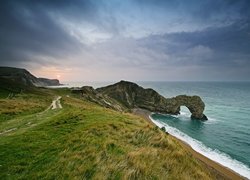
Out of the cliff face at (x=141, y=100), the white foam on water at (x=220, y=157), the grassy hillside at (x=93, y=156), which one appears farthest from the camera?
the cliff face at (x=141, y=100)

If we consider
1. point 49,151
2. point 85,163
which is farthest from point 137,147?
point 49,151

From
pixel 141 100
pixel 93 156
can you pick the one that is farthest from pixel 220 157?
pixel 141 100

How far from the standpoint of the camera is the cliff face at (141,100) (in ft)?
361

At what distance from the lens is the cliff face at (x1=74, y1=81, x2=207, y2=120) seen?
110 meters

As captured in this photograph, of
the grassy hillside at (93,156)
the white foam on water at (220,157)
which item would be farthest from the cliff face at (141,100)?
the grassy hillside at (93,156)

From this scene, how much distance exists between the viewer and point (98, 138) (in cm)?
1903

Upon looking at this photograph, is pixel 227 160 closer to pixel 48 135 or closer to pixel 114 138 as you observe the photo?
pixel 114 138

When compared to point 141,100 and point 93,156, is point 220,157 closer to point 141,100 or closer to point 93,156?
point 93,156

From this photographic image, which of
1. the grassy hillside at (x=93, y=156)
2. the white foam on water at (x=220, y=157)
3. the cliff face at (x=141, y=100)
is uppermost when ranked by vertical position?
the cliff face at (x=141, y=100)

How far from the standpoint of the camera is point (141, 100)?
140750 millimetres

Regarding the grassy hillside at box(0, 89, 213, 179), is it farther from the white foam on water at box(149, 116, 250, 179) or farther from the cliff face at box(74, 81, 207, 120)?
the cliff face at box(74, 81, 207, 120)

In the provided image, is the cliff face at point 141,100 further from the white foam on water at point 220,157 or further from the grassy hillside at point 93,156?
the grassy hillside at point 93,156

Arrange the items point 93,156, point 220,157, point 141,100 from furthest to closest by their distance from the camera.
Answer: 1. point 141,100
2. point 220,157
3. point 93,156

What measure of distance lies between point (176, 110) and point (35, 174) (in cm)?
11564
